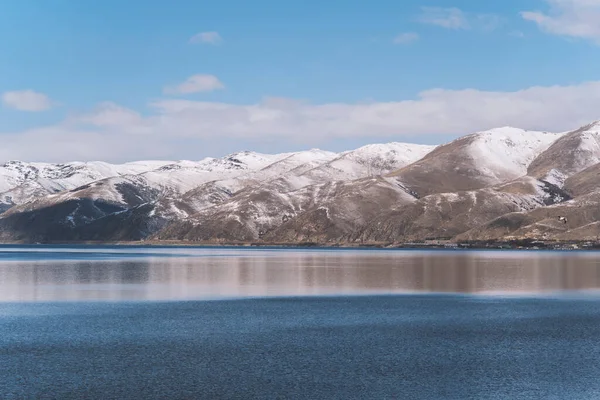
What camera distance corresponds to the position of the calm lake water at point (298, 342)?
141 feet

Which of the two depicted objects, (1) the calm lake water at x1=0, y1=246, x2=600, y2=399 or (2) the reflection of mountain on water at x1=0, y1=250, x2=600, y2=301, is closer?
(1) the calm lake water at x1=0, y1=246, x2=600, y2=399

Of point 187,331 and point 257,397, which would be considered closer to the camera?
point 257,397

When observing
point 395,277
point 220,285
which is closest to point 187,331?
point 220,285

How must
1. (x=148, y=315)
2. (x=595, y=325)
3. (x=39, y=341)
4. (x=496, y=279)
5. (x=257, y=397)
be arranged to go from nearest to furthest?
(x=257, y=397)
(x=39, y=341)
(x=595, y=325)
(x=148, y=315)
(x=496, y=279)

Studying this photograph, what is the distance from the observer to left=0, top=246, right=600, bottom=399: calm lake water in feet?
141

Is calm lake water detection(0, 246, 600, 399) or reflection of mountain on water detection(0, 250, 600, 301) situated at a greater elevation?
calm lake water detection(0, 246, 600, 399)

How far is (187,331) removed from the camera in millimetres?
64188

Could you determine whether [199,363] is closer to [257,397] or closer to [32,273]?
[257,397]

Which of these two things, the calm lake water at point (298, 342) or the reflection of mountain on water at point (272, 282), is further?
the reflection of mountain on water at point (272, 282)

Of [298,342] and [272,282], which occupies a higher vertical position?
[298,342]

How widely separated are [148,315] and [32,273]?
3100 inches

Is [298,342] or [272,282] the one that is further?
[272,282]

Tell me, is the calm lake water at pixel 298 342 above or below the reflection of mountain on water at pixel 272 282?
above

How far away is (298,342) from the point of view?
A: 58.7 meters
